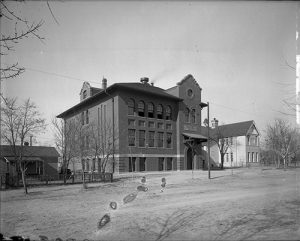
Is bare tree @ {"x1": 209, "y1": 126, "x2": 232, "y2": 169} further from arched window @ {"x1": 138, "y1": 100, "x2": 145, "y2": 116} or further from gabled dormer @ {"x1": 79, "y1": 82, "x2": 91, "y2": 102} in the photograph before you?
gabled dormer @ {"x1": 79, "y1": 82, "x2": 91, "y2": 102}

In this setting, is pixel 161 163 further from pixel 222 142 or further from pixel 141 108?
pixel 222 142

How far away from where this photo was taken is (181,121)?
3969 centimetres

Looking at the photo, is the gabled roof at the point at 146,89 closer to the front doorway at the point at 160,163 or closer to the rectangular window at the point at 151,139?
the rectangular window at the point at 151,139

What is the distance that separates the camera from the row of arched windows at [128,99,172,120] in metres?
35.1

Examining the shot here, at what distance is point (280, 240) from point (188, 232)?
2.18 m

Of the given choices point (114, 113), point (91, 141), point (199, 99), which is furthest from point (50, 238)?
point (199, 99)

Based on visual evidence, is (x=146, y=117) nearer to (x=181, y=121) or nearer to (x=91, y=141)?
(x=181, y=121)

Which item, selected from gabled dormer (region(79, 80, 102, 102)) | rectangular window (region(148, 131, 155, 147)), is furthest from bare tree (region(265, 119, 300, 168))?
gabled dormer (region(79, 80, 102, 102))

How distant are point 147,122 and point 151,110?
6.22ft

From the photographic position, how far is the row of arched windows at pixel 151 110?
3510 cm

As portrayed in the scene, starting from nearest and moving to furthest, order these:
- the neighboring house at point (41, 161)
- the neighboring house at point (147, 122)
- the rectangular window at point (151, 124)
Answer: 1. the neighboring house at point (147, 122)
2. the rectangular window at point (151, 124)
3. the neighboring house at point (41, 161)

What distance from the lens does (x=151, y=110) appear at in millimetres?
37094

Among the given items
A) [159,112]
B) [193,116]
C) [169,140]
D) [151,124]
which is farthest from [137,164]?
[193,116]

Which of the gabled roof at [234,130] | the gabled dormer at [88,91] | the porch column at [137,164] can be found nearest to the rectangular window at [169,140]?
the porch column at [137,164]
